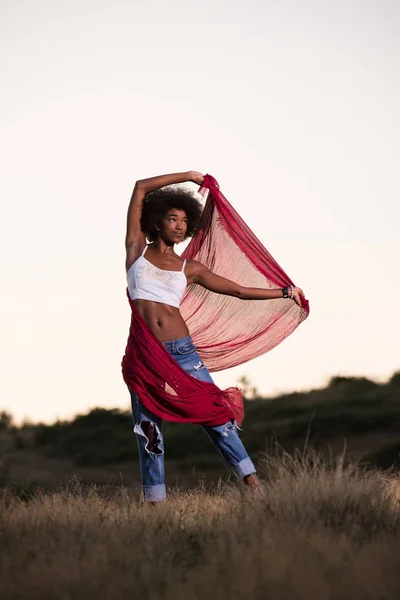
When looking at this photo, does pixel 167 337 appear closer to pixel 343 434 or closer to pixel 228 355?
pixel 228 355

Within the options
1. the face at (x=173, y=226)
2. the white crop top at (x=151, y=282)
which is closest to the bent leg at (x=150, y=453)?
the white crop top at (x=151, y=282)

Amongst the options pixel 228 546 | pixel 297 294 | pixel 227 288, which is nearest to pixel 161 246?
pixel 227 288

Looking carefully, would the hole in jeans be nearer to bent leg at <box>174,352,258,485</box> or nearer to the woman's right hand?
bent leg at <box>174,352,258,485</box>

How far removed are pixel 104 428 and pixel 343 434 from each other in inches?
219

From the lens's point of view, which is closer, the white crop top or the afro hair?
the white crop top

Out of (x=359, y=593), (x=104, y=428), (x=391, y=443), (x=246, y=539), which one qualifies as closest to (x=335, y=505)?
(x=246, y=539)

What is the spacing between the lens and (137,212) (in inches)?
271

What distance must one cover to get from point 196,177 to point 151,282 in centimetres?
100

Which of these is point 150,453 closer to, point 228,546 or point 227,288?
point 227,288

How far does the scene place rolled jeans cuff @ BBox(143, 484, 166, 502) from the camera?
688cm

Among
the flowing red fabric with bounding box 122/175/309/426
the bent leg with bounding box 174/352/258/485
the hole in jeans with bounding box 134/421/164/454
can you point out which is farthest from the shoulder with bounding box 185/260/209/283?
the hole in jeans with bounding box 134/421/164/454

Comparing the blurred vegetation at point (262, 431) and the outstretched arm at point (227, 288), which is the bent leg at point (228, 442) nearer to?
the outstretched arm at point (227, 288)

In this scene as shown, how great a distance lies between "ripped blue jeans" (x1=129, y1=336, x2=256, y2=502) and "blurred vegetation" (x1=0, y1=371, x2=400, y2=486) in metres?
10.5

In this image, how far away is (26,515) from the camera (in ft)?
20.9
